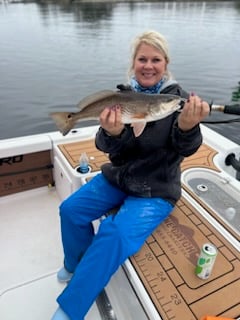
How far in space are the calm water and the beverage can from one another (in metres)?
3.61

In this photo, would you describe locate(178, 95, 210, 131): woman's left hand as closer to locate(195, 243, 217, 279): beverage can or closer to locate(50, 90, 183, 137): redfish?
locate(50, 90, 183, 137): redfish

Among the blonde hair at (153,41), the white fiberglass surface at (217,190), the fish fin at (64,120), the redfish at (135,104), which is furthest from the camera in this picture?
the white fiberglass surface at (217,190)

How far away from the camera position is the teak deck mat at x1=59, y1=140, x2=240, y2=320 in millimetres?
1417

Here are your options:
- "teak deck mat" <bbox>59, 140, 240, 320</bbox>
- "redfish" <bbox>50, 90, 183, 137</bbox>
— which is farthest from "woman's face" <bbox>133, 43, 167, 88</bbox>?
"teak deck mat" <bbox>59, 140, 240, 320</bbox>

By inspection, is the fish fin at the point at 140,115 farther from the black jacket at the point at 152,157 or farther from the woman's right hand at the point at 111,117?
the black jacket at the point at 152,157

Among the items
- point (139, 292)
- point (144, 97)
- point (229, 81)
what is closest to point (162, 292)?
point (139, 292)

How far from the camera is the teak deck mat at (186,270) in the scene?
1.42 meters

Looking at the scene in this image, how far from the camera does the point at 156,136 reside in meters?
1.86

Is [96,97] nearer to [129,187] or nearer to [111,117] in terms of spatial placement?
[111,117]

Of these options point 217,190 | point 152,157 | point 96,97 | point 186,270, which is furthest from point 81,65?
point 186,270

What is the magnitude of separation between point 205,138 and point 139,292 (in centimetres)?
212

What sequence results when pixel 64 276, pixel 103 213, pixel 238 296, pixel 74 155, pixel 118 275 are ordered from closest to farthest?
pixel 238 296, pixel 118 275, pixel 103 213, pixel 64 276, pixel 74 155

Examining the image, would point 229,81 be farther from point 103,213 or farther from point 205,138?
point 103,213

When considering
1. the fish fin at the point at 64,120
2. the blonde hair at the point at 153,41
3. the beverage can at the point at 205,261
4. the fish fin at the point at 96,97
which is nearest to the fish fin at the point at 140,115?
the fish fin at the point at 96,97
